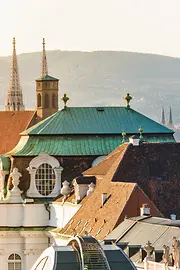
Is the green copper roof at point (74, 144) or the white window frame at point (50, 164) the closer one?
the white window frame at point (50, 164)

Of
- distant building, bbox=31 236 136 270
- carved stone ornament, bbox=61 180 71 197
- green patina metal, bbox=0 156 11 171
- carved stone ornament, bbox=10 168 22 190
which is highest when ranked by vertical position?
green patina metal, bbox=0 156 11 171

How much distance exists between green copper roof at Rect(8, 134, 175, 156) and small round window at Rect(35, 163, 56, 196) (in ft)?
3.47

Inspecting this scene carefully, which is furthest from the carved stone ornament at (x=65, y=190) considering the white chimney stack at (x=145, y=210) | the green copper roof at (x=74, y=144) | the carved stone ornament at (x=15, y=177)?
the white chimney stack at (x=145, y=210)

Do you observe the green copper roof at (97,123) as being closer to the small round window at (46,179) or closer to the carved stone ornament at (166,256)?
the small round window at (46,179)

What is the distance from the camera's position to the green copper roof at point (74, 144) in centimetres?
13588

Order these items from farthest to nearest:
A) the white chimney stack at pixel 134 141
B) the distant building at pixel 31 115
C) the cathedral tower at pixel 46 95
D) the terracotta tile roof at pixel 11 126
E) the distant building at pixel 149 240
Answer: the terracotta tile roof at pixel 11 126 < the distant building at pixel 31 115 < the cathedral tower at pixel 46 95 < the white chimney stack at pixel 134 141 < the distant building at pixel 149 240

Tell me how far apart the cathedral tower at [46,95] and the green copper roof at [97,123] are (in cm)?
1909

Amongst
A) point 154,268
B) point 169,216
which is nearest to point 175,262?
point 154,268

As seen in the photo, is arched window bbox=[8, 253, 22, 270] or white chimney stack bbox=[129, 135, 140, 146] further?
arched window bbox=[8, 253, 22, 270]

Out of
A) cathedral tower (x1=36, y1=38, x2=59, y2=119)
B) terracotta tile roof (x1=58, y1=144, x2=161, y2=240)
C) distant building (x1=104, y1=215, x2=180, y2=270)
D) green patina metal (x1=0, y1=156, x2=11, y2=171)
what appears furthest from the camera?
cathedral tower (x1=36, y1=38, x2=59, y2=119)

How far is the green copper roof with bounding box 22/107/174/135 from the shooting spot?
13700 cm

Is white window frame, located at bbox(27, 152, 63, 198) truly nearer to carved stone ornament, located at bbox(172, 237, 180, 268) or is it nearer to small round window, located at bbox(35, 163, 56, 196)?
small round window, located at bbox(35, 163, 56, 196)

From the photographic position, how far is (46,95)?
162125 mm

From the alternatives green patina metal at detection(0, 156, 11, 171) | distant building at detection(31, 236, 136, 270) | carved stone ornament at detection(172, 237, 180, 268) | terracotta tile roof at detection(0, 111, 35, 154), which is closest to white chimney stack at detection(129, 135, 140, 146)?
green patina metal at detection(0, 156, 11, 171)
